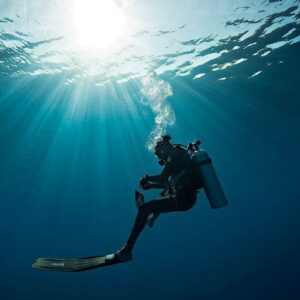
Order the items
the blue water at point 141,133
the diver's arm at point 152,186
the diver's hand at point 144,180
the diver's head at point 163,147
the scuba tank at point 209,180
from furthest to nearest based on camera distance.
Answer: the blue water at point 141,133, the diver's head at point 163,147, the diver's arm at point 152,186, the diver's hand at point 144,180, the scuba tank at point 209,180

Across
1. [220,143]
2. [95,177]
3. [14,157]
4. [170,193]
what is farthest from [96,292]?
[170,193]

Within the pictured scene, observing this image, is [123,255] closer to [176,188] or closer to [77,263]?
[77,263]

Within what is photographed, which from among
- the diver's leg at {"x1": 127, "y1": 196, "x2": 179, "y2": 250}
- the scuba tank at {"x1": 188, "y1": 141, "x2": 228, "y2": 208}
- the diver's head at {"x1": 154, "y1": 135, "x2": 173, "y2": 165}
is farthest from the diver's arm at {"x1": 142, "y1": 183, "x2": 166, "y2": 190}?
the scuba tank at {"x1": 188, "y1": 141, "x2": 228, "y2": 208}

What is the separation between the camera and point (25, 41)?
1438 centimetres

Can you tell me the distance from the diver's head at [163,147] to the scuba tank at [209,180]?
1.59 ft

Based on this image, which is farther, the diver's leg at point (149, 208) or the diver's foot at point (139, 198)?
the diver's foot at point (139, 198)

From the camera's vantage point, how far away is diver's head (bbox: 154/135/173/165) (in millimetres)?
5324

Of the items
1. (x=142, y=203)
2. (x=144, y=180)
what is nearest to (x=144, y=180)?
(x=144, y=180)

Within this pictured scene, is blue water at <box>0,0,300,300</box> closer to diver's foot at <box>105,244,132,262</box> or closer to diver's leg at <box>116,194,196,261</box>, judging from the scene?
diver's leg at <box>116,194,196,261</box>

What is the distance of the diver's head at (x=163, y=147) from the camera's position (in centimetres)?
532

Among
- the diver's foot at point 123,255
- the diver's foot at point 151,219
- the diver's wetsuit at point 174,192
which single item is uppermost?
the diver's wetsuit at point 174,192

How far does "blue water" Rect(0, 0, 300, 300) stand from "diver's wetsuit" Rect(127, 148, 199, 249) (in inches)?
380

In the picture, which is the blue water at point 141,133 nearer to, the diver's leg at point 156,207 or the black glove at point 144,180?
the black glove at point 144,180

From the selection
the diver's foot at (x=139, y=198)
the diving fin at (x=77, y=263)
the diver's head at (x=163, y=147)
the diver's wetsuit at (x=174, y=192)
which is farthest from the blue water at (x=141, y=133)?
the diving fin at (x=77, y=263)
